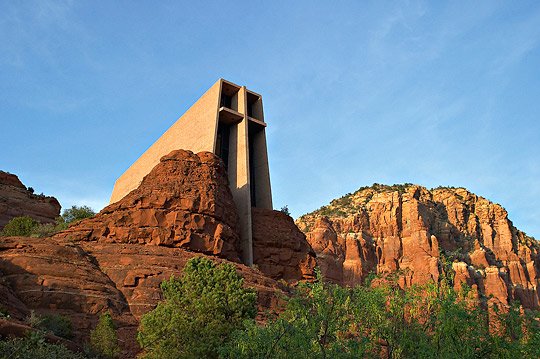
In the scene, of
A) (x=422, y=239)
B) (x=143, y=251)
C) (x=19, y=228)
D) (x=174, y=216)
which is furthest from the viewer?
(x=422, y=239)

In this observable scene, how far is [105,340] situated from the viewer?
885 inches

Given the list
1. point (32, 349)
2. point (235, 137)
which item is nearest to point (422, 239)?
point (235, 137)

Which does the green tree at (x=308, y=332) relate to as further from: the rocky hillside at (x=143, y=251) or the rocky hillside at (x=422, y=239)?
the rocky hillside at (x=422, y=239)

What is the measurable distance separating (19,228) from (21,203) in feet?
27.2

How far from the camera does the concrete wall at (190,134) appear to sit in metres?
46.3

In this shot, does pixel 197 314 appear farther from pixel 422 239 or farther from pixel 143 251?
pixel 422 239

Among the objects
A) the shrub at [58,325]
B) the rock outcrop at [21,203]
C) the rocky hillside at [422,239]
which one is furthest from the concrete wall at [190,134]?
the rocky hillside at [422,239]

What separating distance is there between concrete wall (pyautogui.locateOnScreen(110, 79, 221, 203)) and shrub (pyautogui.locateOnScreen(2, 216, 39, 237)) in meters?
14.7

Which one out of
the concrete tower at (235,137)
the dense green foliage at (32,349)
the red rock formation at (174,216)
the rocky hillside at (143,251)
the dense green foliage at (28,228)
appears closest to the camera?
the dense green foliage at (32,349)

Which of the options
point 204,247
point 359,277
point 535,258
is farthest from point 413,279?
point 204,247

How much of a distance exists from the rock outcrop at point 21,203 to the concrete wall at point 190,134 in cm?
1062

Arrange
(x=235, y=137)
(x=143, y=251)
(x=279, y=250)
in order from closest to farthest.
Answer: (x=143, y=251)
(x=279, y=250)
(x=235, y=137)

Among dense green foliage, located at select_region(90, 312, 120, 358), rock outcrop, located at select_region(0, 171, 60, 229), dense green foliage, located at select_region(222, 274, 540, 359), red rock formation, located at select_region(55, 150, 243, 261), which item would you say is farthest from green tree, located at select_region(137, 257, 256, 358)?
rock outcrop, located at select_region(0, 171, 60, 229)

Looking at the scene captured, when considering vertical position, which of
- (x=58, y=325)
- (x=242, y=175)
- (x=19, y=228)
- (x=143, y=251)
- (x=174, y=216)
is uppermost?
(x=242, y=175)
